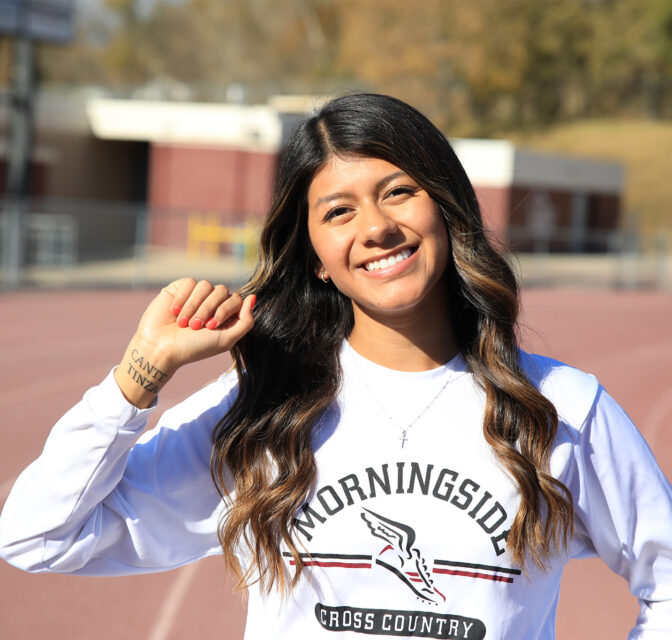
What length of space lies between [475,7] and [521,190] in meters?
31.1

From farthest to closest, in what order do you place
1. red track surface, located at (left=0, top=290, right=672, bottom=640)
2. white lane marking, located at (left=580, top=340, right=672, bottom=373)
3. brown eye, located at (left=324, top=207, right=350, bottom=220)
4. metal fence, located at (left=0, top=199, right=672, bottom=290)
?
1. metal fence, located at (left=0, top=199, right=672, bottom=290)
2. white lane marking, located at (left=580, top=340, right=672, bottom=373)
3. red track surface, located at (left=0, top=290, right=672, bottom=640)
4. brown eye, located at (left=324, top=207, right=350, bottom=220)

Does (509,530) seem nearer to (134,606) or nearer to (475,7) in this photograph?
(134,606)

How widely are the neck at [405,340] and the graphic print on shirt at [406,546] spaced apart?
0.27 meters

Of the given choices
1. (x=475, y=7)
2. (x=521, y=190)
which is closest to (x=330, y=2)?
(x=475, y=7)

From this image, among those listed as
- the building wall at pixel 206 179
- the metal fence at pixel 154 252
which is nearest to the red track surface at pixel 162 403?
the metal fence at pixel 154 252

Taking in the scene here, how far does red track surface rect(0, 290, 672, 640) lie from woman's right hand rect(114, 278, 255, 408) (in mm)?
2144

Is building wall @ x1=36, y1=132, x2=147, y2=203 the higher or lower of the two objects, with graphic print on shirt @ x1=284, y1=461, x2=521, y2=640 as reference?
higher

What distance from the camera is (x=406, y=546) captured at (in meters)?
1.88

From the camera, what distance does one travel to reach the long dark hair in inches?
76.2

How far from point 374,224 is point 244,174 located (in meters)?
29.4

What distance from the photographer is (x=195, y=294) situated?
1.87 m

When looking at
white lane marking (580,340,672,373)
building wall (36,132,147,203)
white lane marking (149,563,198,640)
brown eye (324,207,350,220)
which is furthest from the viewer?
building wall (36,132,147,203)

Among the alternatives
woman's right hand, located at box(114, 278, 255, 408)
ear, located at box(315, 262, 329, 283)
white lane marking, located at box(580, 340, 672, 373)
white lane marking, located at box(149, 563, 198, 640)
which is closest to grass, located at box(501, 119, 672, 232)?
white lane marking, located at box(580, 340, 672, 373)

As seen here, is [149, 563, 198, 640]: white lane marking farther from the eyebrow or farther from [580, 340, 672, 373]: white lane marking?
[580, 340, 672, 373]: white lane marking
